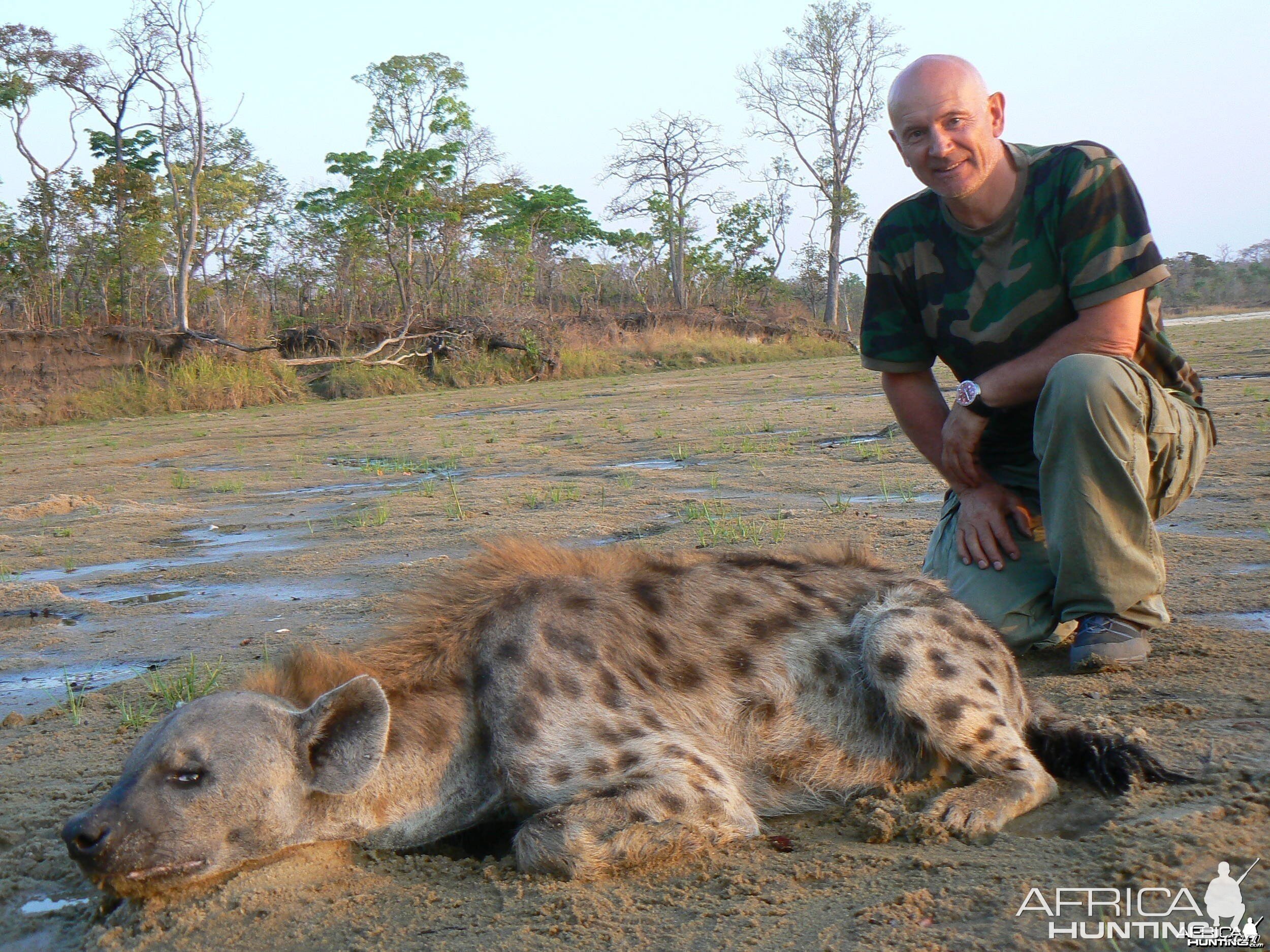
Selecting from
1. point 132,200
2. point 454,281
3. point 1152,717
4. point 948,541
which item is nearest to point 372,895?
point 1152,717

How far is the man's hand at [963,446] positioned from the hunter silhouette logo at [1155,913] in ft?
6.63

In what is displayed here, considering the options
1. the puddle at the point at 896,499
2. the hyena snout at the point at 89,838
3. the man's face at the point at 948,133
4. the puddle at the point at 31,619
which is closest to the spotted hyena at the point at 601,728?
the hyena snout at the point at 89,838

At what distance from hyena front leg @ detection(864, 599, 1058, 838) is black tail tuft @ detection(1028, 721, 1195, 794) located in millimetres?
60

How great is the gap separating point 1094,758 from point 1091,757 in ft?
0.04


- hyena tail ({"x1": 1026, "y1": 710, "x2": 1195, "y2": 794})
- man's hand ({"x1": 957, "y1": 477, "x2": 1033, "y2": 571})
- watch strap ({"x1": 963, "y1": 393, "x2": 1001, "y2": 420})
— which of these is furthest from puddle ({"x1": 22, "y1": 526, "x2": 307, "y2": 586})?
hyena tail ({"x1": 1026, "y1": 710, "x2": 1195, "y2": 794})

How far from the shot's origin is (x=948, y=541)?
4207 mm

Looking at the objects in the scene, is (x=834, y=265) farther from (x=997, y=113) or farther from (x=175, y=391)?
(x=997, y=113)

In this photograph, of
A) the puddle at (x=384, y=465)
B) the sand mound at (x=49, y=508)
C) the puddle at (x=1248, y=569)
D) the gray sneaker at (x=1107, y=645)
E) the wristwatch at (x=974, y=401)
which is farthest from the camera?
the puddle at (x=384, y=465)

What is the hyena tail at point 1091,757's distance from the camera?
258 cm

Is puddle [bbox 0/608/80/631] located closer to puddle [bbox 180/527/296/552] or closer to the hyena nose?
puddle [bbox 180/527/296/552]

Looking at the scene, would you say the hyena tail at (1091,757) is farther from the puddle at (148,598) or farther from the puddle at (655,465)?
the puddle at (655,465)

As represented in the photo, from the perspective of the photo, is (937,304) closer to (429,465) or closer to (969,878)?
(969,878)

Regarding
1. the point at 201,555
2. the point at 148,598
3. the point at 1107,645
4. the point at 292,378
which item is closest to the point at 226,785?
the point at 1107,645

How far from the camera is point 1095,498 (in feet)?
11.8
